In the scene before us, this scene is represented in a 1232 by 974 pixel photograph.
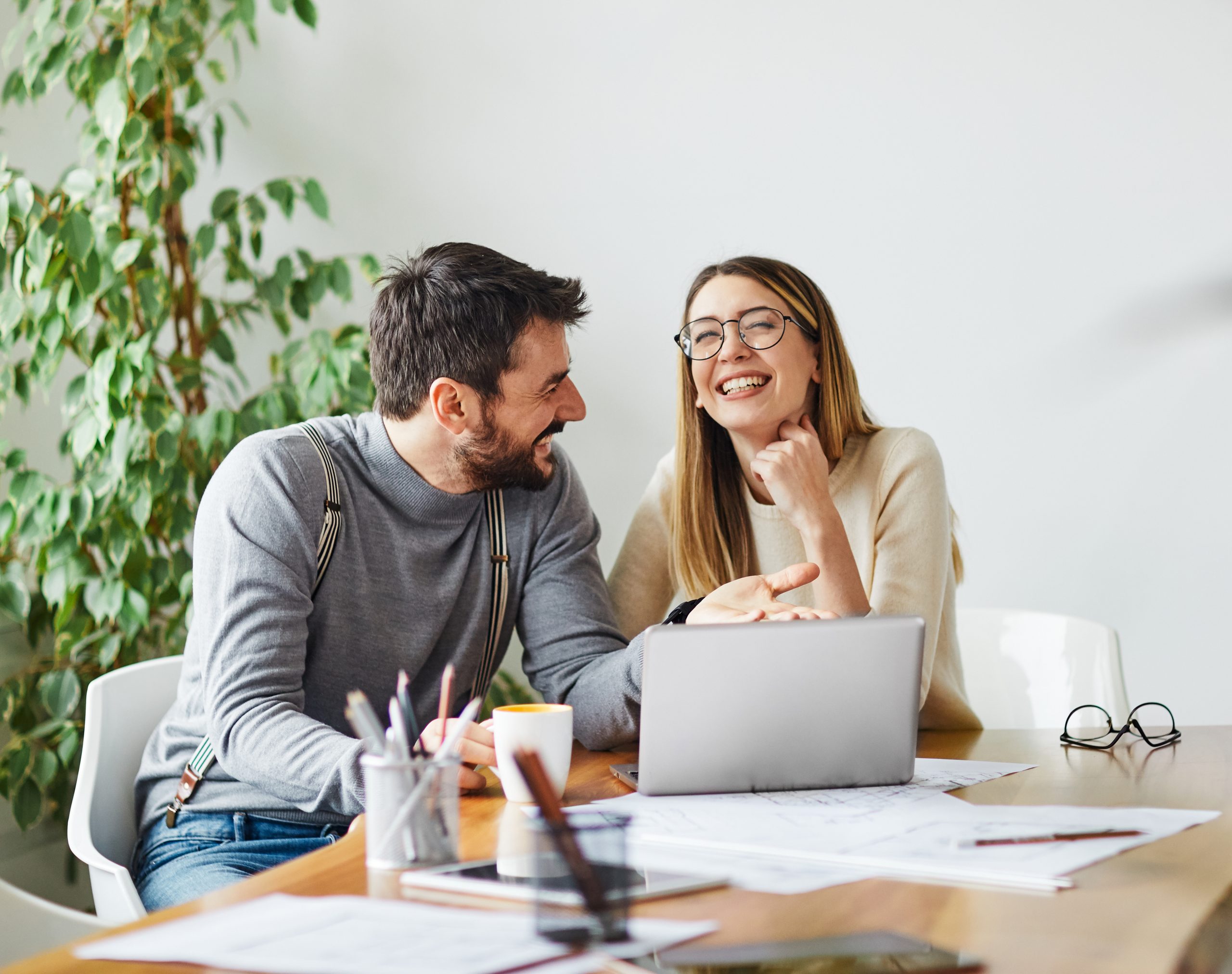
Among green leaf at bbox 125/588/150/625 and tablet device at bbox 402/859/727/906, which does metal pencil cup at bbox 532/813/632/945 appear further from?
green leaf at bbox 125/588/150/625

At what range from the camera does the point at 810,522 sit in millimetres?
1544

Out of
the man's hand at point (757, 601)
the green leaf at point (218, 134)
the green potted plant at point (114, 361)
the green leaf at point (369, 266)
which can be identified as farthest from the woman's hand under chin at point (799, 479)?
the green leaf at point (218, 134)

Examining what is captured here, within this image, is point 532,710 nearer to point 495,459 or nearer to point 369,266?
point 495,459

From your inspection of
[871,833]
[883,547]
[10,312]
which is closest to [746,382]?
[883,547]

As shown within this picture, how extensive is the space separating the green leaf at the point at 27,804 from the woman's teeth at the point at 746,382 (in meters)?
A: 1.50

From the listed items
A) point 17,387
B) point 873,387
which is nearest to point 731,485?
point 873,387

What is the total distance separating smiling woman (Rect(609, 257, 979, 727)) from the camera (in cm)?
155

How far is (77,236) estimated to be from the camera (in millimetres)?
2045

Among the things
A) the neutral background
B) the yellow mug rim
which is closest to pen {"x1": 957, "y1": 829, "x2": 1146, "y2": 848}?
the yellow mug rim

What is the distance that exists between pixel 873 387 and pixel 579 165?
820mm

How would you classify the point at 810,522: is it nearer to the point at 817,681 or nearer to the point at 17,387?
the point at 817,681

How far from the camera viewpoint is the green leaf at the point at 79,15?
2.12 metres

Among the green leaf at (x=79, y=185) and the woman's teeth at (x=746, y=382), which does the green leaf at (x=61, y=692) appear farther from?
the woman's teeth at (x=746, y=382)

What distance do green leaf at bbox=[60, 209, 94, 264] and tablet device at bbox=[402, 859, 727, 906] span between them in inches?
65.3
